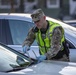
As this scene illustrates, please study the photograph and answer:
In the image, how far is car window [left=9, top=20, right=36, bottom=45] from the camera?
8359 millimetres

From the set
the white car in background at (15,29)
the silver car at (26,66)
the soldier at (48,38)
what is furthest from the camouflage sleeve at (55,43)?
the white car in background at (15,29)

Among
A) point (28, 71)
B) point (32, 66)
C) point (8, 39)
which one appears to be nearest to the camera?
point (28, 71)

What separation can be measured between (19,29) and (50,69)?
3044 millimetres

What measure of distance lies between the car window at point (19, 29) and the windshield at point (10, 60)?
1.94 meters

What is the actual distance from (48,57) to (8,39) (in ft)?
6.97

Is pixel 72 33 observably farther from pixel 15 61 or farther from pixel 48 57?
Result: pixel 15 61

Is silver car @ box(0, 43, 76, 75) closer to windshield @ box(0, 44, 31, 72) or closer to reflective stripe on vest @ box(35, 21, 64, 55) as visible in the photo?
windshield @ box(0, 44, 31, 72)

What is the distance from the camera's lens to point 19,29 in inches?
333

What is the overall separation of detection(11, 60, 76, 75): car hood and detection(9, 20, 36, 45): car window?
2.39 m

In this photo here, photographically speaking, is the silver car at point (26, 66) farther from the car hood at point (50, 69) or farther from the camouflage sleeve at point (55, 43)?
the camouflage sleeve at point (55, 43)

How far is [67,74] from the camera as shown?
535 cm

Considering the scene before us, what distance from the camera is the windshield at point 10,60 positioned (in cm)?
556

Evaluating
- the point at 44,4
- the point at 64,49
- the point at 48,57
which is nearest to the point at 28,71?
the point at 48,57

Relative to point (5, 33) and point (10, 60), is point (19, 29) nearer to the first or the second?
point (5, 33)
